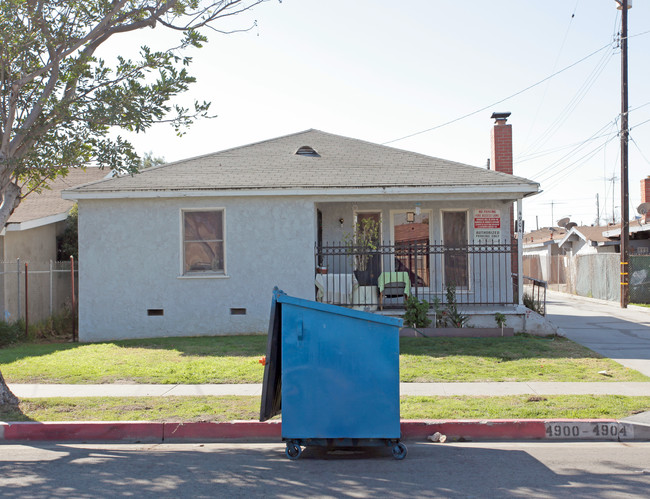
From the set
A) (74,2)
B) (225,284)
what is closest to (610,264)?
(225,284)

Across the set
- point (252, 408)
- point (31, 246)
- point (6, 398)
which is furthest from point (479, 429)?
point (31, 246)

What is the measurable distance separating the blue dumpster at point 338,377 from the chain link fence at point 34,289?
9531 millimetres

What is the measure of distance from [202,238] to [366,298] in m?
3.72

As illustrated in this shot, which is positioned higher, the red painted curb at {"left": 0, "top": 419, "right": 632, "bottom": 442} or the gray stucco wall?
the gray stucco wall

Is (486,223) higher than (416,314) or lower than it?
higher

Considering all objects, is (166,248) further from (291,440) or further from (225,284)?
(291,440)

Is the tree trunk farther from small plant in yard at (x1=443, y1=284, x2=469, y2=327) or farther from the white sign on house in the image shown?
the white sign on house

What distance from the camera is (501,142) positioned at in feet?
55.7

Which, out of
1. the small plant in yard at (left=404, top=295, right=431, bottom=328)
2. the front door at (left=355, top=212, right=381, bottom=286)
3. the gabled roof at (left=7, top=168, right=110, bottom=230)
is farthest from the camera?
the gabled roof at (left=7, top=168, right=110, bottom=230)

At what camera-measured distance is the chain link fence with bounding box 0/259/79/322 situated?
1404cm

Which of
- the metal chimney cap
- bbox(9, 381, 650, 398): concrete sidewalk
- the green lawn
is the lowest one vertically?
bbox(9, 381, 650, 398): concrete sidewalk

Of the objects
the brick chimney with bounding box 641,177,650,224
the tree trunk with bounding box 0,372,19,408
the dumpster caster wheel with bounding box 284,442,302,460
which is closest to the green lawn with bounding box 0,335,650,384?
the tree trunk with bounding box 0,372,19,408

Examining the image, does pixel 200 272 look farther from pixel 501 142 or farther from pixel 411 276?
pixel 501 142

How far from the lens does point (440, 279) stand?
1488 centimetres
